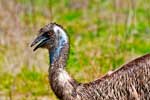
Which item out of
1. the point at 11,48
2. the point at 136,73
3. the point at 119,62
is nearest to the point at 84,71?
the point at 119,62

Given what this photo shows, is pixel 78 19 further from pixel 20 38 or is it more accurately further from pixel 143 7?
pixel 20 38

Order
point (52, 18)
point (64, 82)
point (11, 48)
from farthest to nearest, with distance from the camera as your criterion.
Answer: point (52, 18) < point (11, 48) < point (64, 82)

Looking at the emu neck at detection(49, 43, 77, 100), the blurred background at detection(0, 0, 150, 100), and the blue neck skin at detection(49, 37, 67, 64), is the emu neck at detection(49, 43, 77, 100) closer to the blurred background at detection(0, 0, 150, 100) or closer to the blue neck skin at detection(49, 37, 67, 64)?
the blue neck skin at detection(49, 37, 67, 64)

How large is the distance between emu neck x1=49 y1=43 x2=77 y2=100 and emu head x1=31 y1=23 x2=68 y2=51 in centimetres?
6

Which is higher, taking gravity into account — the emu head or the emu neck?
the emu head

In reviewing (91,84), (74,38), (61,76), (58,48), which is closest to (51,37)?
(58,48)

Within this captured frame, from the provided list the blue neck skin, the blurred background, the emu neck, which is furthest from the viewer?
the blurred background

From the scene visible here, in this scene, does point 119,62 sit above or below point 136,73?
above

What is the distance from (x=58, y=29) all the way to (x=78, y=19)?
6.89m

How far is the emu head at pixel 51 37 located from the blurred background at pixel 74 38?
191cm

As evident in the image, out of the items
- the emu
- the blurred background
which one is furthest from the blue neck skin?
the blurred background

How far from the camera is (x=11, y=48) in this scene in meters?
15.1

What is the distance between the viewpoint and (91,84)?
36.1 feet

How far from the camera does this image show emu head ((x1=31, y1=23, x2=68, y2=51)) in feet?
36.0
